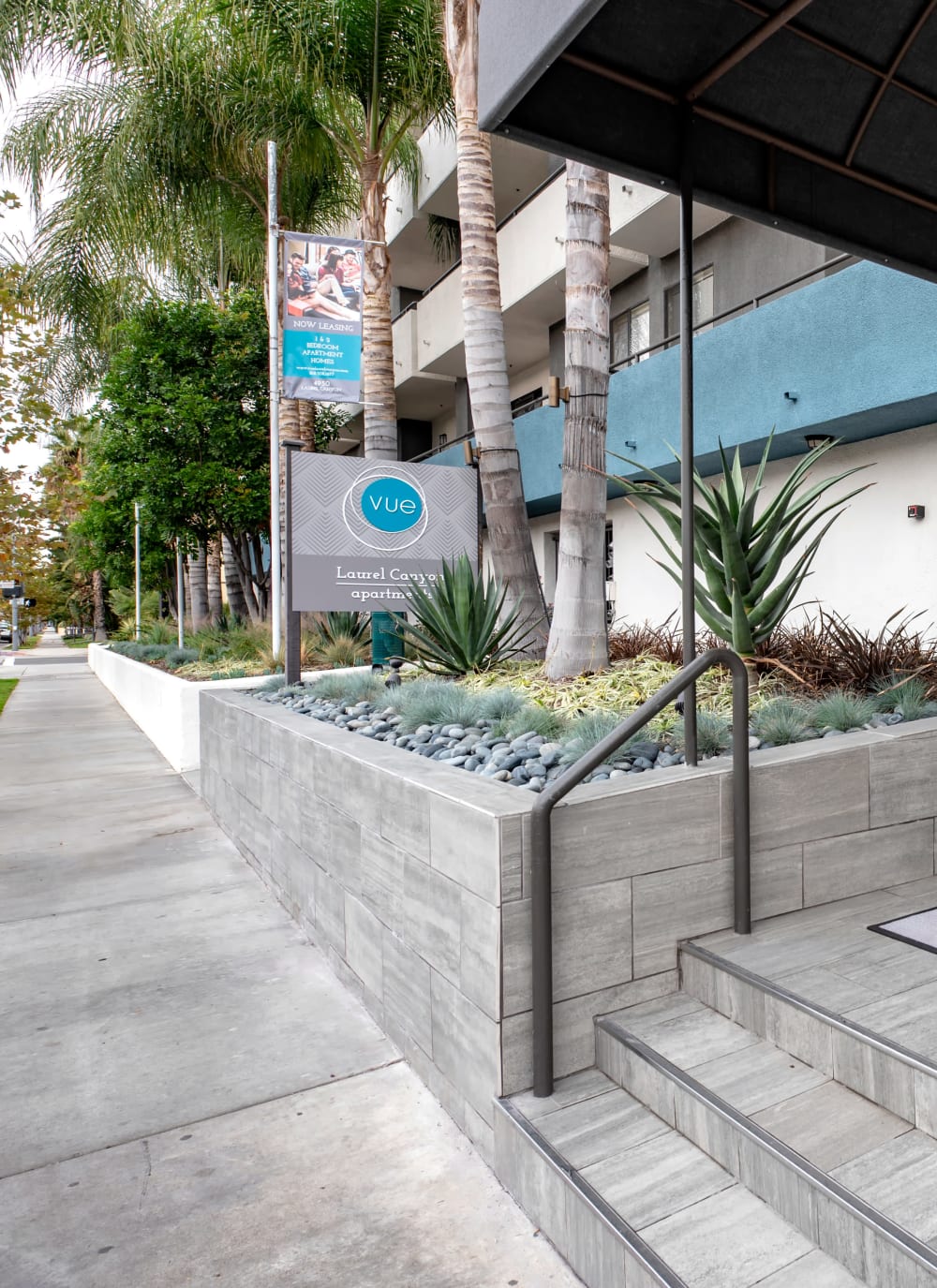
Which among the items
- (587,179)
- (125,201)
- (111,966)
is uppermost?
(125,201)

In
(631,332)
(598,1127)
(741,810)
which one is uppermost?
(631,332)

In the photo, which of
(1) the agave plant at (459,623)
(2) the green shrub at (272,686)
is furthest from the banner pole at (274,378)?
(1) the agave plant at (459,623)

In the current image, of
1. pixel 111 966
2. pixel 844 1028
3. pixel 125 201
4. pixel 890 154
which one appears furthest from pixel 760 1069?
pixel 125 201

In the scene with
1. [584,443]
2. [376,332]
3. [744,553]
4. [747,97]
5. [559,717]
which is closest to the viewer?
[747,97]

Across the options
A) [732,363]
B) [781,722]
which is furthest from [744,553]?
[732,363]

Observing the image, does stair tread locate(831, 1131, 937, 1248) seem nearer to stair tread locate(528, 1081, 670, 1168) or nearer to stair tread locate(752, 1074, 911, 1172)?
stair tread locate(752, 1074, 911, 1172)

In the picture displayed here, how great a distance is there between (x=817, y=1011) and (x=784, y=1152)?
472 mm

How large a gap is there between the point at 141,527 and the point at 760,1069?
1747 centimetres

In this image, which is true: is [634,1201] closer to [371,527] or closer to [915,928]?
[915,928]

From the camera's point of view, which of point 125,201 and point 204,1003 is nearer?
point 204,1003

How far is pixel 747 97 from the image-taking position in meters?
3.59

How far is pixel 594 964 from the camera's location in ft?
9.19

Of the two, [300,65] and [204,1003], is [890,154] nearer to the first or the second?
[204,1003]

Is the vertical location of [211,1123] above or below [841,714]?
below
